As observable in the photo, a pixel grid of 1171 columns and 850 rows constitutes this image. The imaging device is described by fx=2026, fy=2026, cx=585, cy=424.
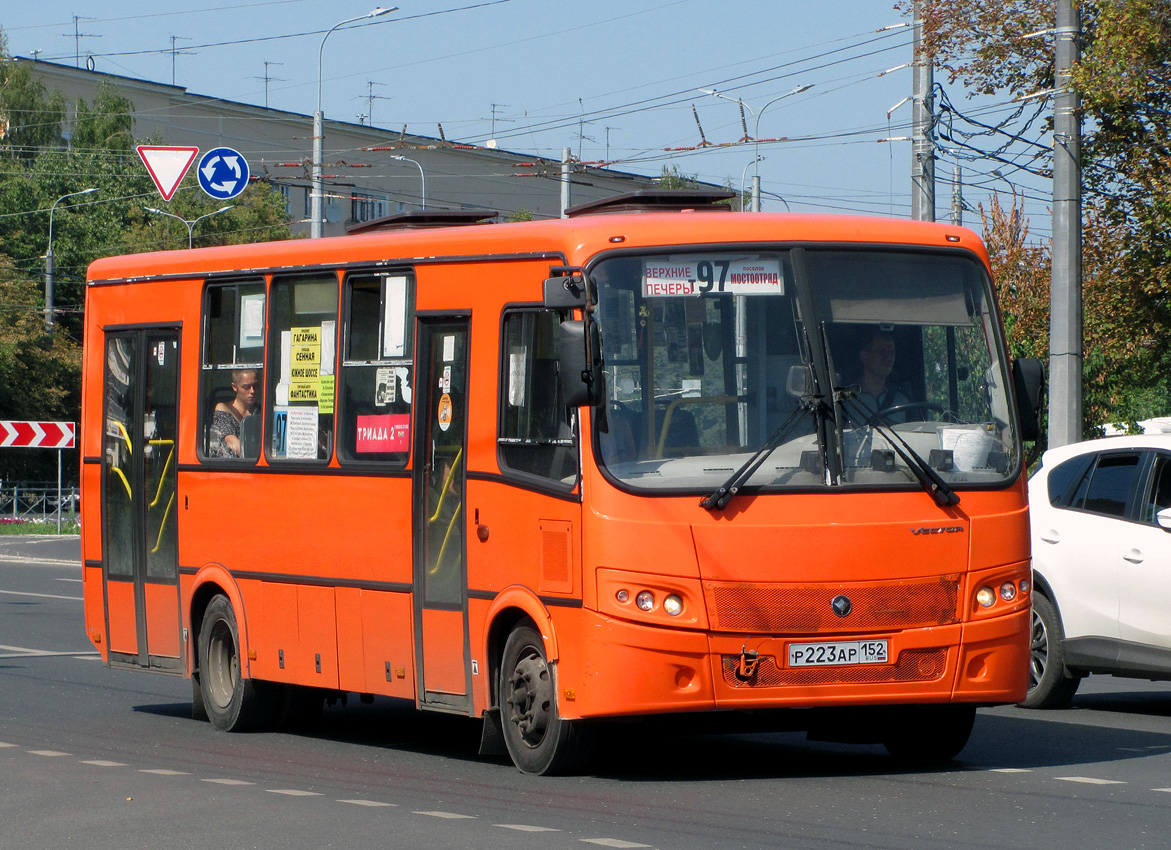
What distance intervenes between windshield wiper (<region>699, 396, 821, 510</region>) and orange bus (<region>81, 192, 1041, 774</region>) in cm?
1

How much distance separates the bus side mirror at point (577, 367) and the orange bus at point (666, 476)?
17 millimetres

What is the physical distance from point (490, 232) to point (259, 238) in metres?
72.0

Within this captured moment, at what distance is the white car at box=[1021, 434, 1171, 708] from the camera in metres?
12.3

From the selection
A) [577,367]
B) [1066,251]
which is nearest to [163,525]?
[577,367]

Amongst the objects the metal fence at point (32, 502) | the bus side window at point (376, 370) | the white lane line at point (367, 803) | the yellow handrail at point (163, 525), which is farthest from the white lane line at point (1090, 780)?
the metal fence at point (32, 502)

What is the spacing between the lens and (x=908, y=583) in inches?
370

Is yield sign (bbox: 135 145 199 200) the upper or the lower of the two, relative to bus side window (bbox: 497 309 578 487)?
upper

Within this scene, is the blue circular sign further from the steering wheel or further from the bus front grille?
the bus front grille

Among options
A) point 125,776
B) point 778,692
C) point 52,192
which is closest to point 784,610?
point 778,692

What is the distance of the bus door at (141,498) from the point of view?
43.4 ft

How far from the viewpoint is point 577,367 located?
29.9ft

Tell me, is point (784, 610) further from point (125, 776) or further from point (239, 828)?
point (125, 776)

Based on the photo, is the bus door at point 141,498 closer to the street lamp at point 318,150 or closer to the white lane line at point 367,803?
the white lane line at point 367,803

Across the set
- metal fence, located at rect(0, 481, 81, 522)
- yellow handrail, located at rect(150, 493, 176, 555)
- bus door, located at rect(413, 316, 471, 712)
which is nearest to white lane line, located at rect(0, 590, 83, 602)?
yellow handrail, located at rect(150, 493, 176, 555)
